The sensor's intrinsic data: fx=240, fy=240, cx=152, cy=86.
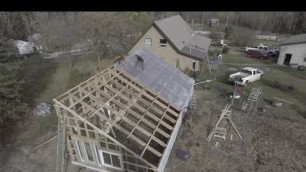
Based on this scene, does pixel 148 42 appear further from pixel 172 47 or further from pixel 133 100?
pixel 133 100

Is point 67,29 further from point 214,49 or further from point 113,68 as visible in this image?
point 214,49

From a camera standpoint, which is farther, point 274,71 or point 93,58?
point 93,58

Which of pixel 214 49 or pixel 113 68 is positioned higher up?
pixel 113 68

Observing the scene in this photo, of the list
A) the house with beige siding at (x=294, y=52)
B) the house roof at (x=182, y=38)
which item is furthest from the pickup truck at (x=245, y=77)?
the house with beige siding at (x=294, y=52)

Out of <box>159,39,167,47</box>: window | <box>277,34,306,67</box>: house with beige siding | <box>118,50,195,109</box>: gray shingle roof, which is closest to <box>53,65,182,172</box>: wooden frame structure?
<box>118,50,195,109</box>: gray shingle roof

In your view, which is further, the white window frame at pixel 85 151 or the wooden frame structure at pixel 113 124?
the white window frame at pixel 85 151

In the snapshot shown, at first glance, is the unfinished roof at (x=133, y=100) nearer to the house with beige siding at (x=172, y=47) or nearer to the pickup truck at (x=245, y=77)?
the pickup truck at (x=245, y=77)
